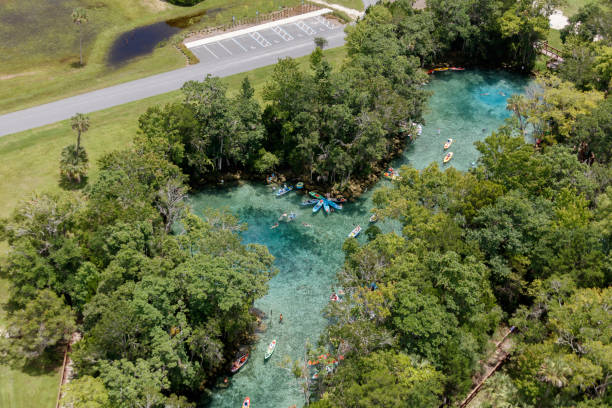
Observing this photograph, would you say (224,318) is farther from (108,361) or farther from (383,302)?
(383,302)

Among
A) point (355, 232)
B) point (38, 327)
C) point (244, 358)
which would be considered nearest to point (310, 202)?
point (355, 232)

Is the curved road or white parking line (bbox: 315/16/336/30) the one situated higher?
white parking line (bbox: 315/16/336/30)

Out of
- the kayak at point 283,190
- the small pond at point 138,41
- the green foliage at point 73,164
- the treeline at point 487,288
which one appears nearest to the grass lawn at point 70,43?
the small pond at point 138,41

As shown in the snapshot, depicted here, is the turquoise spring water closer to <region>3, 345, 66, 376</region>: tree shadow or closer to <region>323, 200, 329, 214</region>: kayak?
<region>323, 200, 329, 214</region>: kayak

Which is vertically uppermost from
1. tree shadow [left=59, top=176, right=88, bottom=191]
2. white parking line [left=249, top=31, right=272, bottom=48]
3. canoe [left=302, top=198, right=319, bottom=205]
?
white parking line [left=249, top=31, right=272, bottom=48]

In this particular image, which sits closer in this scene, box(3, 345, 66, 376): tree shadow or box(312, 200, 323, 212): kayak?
box(3, 345, 66, 376): tree shadow

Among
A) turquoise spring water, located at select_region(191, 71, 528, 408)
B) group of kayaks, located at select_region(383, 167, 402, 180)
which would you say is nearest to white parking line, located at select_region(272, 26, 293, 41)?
turquoise spring water, located at select_region(191, 71, 528, 408)
